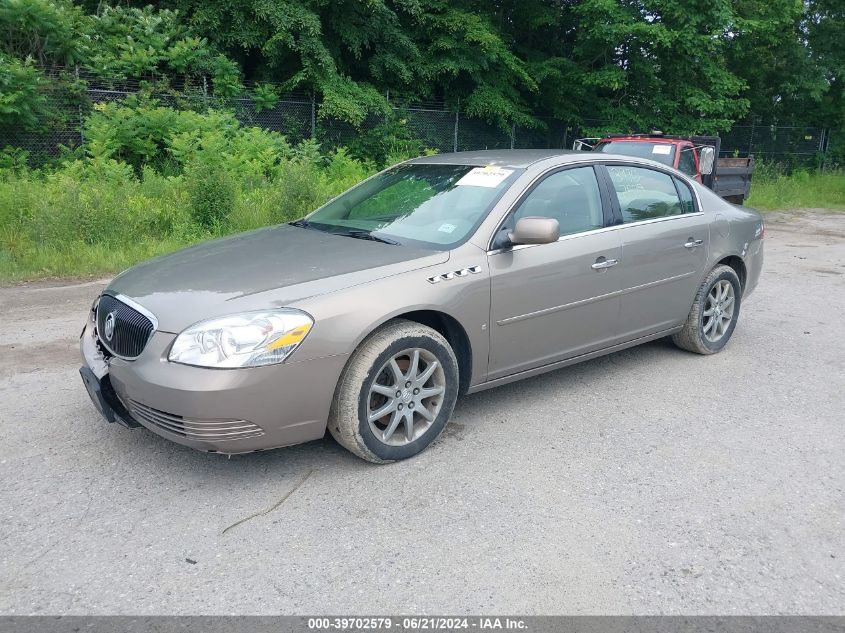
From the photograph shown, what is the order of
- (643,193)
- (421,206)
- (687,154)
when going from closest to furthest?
(421,206), (643,193), (687,154)

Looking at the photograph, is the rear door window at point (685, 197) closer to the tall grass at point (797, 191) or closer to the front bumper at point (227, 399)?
the front bumper at point (227, 399)

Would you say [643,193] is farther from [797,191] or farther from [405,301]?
[797,191]

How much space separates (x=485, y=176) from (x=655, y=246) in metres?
1.35

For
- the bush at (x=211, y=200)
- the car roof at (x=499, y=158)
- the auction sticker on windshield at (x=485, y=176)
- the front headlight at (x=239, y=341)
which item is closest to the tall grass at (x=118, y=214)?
the bush at (x=211, y=200)

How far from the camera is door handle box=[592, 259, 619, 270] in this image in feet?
16.0

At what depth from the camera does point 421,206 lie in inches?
188

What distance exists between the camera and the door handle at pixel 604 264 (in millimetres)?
4875

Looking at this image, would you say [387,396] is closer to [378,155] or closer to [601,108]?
[378,155]

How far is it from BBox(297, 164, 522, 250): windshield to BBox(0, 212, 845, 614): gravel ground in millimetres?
1159

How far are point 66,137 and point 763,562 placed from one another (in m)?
14.1

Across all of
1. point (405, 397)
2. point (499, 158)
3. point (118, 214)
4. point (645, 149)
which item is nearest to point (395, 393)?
point (405, 397)

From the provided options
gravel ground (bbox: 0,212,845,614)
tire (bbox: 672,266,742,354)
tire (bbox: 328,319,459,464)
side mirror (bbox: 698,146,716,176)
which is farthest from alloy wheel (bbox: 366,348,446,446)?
side mirror (bbox: 698,146,716,176)

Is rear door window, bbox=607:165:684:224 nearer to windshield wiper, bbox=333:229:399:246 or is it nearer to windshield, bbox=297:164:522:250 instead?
windshield, bbox=297:164:522:250

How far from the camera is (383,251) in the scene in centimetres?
428
